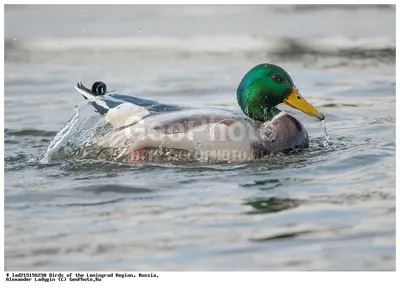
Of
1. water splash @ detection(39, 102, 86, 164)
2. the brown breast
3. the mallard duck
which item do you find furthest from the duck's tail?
the brown breast

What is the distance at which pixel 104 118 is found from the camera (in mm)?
8266

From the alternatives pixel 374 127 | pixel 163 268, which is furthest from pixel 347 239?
pixel 374 127

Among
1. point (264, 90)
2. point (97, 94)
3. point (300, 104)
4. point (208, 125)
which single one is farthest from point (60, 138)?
point (300, 104)

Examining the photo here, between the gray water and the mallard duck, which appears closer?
the gray water

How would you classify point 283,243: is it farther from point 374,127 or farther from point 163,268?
point 374,127

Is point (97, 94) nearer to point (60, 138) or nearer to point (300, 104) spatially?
point (60, 138)

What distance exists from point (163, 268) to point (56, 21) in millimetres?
8203

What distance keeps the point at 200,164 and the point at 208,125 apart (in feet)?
1.06

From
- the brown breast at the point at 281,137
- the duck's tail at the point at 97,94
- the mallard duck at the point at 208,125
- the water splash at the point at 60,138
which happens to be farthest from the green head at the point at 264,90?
the water splash at the point at 60,138

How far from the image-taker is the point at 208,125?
313 inches

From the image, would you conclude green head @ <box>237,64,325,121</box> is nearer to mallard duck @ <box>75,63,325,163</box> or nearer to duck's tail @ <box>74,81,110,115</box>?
mallard duck @ <box>75,63,325,163</box>

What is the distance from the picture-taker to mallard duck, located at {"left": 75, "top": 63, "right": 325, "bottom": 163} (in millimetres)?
7914

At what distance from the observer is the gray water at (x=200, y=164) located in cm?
599

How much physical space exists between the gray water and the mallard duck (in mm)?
153
